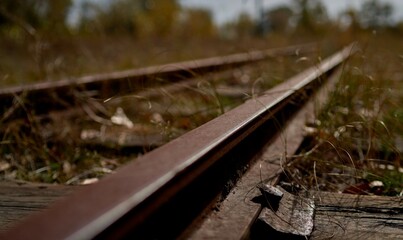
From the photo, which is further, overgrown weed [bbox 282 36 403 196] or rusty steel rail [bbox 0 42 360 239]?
overgrown weed [bbox 282 36 403 196]

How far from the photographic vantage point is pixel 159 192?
2.64 feet

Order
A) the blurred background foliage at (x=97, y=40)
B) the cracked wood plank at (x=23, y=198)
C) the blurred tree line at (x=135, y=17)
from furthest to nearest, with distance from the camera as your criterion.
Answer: the blurred tree line at (x=135, y=17) → the blurred background foliage at (x=97, y=40) → the cracked wood plank at (x=23, y=198)

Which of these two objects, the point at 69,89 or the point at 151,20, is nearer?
→ the point at 69,89

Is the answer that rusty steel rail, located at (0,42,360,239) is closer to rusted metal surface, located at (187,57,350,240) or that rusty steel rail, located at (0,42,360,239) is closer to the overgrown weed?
rusted metal surface, located at (187,57,350,240)

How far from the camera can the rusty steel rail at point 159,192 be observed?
0.62 metres

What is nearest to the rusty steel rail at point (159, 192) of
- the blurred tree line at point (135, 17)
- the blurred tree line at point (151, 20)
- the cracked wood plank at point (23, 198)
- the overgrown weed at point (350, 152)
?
the overgrown weed at point (350, 152)

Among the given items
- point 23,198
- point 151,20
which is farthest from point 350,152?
point 151,20

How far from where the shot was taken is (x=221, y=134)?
1136 millimetres

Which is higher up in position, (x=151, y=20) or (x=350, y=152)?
(x=350, y=152)

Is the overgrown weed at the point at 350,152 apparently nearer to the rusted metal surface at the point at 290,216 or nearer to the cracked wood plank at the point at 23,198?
the rusted metal surface at the point at 290,216

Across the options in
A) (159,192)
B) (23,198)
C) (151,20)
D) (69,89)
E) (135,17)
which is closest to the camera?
(159,192)

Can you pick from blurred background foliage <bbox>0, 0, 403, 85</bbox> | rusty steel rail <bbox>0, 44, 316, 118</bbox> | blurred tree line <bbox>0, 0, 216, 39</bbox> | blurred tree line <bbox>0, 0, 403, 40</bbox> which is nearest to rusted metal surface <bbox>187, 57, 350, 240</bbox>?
rusty steel rail <bbox>0, 44, 316, 118</bbox>

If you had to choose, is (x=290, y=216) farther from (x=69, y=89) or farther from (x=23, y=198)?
(x=69, y=89)

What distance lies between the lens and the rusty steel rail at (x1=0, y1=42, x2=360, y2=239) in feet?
2.03
